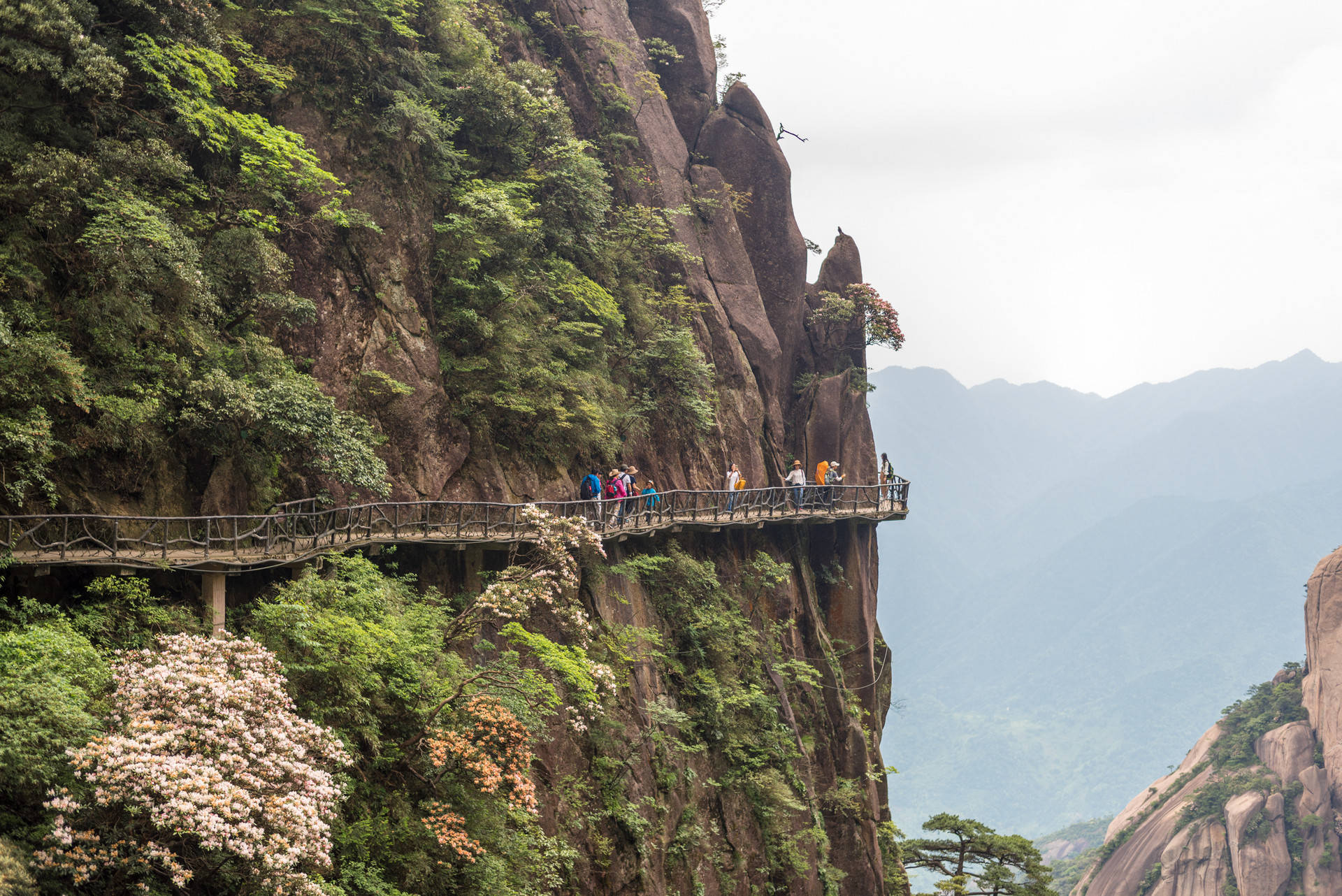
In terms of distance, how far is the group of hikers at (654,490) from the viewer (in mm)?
19734

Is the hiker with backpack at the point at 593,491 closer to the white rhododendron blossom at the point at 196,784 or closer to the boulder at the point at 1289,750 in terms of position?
the white rhododendron blossom at the point at 196,784

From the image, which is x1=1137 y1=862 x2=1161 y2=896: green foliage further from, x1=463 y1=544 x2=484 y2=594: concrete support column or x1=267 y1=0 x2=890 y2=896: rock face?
x1=463 y1=544 x2=484 y2=594: concrete support column

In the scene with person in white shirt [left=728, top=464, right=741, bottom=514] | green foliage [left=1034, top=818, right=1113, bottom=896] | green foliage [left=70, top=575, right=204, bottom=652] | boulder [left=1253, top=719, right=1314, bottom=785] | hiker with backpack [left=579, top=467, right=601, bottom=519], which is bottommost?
green foliage [left=1034, top=818, right=1113, bottom=896]

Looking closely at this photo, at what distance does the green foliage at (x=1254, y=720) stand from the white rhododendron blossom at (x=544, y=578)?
5425cm

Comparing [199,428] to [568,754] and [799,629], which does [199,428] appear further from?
[799,629]

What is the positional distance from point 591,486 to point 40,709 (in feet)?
37.6

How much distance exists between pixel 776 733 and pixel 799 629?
5.36 m

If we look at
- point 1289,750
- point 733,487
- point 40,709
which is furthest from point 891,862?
point 1289,750

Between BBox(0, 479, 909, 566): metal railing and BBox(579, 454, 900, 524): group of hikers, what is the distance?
67mm

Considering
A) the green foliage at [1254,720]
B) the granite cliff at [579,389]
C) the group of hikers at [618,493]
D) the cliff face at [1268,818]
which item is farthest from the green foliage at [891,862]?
the green foliage at [1254,720]

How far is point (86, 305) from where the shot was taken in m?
13.5

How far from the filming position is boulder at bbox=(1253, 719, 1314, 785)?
5341 cm

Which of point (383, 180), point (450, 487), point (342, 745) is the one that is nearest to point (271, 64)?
point (383, 180)

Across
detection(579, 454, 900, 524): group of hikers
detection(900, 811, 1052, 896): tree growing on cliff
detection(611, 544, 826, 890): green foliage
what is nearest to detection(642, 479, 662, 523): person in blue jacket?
detection(579, 454, 900, 524): group of hikers
